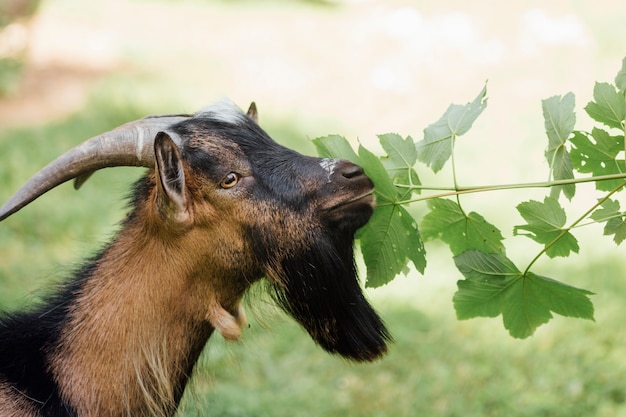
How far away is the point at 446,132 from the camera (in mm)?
3697

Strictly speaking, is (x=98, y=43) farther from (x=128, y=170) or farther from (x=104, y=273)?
(x=104, y=273)

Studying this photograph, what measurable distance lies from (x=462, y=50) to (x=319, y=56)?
2.33 meters

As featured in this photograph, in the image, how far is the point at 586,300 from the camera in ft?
11.1

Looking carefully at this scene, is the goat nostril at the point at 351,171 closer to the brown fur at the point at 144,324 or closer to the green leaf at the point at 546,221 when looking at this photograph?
the brown fur at the point at 144,324

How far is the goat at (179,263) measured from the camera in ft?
11.5

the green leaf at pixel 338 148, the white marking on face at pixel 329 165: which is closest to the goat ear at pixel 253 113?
the green leaf at pixel 338 148

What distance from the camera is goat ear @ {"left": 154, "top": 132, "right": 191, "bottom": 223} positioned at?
133 inches

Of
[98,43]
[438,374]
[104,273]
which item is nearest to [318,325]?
[104,273]

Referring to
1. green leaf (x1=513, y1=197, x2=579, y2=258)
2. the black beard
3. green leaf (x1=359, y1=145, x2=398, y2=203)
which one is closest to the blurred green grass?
the black beard

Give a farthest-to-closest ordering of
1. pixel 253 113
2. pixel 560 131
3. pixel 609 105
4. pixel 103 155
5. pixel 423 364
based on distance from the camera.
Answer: pixel 423 364
pixel 253 113
pixel 103 155
pixel 560 131
pixel 609 105

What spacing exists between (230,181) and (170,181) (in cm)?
24

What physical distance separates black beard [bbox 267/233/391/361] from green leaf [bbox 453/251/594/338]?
0.47 metres

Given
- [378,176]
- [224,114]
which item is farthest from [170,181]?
[378,176]

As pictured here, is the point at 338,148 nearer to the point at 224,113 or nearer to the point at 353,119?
the point at 224,113
